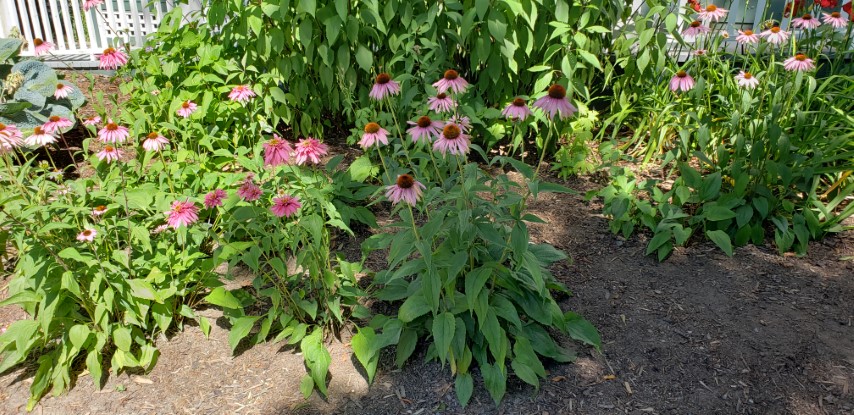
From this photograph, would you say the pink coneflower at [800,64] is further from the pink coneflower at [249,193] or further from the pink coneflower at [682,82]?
the pink coneflower at [249,193]

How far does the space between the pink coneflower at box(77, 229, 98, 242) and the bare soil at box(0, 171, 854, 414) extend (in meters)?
0.46

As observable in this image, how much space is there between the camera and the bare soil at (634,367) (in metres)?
1.99

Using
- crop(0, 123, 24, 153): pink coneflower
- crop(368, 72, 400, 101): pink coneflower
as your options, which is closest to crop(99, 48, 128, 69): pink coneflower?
crop(0, 123, 24, 153): pink coneflower

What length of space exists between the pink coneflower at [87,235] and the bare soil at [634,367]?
1.52 ft

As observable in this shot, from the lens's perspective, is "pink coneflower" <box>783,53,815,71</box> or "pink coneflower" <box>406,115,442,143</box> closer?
"pink coneflower" <box>406,115,442,143</box>

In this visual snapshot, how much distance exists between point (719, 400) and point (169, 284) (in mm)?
1894

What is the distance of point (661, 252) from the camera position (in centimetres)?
260

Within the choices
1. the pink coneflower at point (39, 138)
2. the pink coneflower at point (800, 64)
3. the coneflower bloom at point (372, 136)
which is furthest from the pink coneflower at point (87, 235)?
the pink coneflower at point (800, 64)

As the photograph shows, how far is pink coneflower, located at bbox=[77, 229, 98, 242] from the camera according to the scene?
6.69 feet

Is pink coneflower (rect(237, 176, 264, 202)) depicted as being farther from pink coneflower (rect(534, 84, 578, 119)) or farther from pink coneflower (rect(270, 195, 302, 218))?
pink coneflower (rect(534, 84, 578, 119))

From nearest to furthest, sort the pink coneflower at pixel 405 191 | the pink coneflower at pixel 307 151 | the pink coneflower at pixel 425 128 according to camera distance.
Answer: the pink coneflower at pixel 405 191 → the pink coneflower at pixel 425 128 → the pink coneflower at pixel 307 151

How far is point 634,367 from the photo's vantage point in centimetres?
211

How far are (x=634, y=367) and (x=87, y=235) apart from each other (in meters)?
1.87

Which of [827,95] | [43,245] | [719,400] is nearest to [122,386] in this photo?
[43,245]
